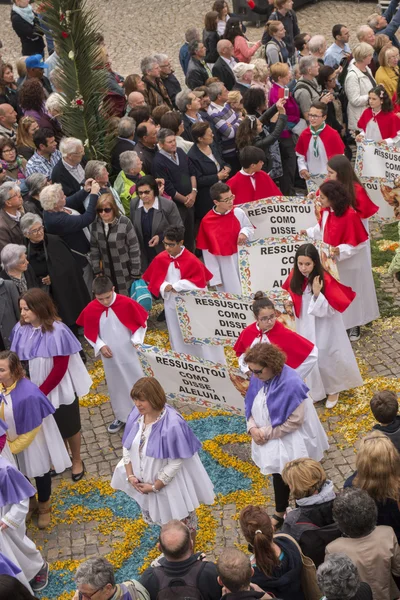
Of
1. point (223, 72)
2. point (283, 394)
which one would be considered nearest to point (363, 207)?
point (283, 394)

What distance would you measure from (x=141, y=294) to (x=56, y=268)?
103 centimetres

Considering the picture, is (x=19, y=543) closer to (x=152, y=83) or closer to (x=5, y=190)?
(x=5, y=190)

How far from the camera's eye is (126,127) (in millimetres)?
12156

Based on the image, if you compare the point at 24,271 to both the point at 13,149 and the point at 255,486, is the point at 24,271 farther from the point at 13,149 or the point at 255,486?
the point at 255,486

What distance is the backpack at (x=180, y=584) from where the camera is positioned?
18.2ft

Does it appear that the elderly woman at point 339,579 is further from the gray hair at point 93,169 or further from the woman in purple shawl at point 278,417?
the gray hair at point 93,169

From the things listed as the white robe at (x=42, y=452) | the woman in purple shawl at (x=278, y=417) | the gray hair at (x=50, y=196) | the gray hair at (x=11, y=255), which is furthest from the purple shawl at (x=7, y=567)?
the gray hair at (x=50, y=196)

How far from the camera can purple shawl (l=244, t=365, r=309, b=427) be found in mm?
7223

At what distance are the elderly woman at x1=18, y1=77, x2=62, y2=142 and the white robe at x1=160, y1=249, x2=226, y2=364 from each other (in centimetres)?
402

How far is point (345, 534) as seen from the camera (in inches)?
227

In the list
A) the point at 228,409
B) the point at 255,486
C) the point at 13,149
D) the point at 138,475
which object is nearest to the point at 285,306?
the point at 228,409

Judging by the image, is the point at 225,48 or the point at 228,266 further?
the point at 225,48

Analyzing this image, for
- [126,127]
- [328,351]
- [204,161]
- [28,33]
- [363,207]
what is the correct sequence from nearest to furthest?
[328,351]
[363,207]
[204,161]
[126,127]
[28,33]

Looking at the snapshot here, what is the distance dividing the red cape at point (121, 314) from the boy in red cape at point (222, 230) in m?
1.97
